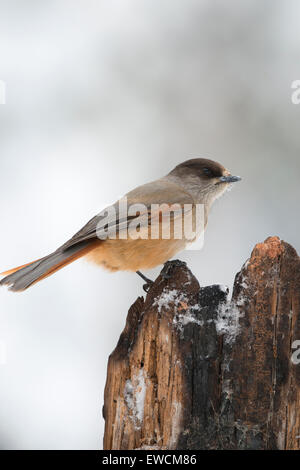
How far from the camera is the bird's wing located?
4.09 meters

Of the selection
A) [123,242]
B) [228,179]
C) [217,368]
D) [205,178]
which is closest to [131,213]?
[123,242]

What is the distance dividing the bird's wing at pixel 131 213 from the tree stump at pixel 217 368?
1064 millimetres

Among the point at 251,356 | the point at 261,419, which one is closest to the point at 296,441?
the point at 261,419

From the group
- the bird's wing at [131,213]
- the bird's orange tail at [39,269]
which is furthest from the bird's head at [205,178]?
the bird's orange tail at [39,269]

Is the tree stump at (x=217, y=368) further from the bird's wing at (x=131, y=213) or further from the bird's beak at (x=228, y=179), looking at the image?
the bird's beak at (x=228, y=179)

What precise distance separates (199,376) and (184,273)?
0.62 m

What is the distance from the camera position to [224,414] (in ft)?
9.25

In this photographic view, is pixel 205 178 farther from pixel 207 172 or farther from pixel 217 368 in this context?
pixel 217 368

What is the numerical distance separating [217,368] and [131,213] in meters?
1.61

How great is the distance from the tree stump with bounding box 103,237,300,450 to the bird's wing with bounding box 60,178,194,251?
1.06m

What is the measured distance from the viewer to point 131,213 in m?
4.19

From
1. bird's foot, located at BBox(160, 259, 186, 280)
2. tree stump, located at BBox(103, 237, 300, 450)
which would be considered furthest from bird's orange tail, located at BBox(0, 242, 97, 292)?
tree stump, located at BBox(103, 237, 300, 450)

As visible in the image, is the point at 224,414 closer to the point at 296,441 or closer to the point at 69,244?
the point at 296,441

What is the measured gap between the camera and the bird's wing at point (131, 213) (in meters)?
4.09
